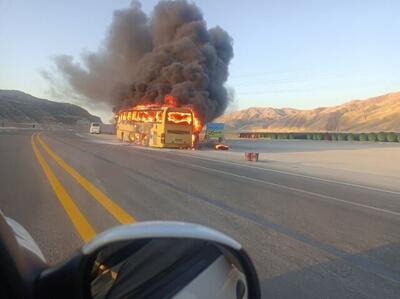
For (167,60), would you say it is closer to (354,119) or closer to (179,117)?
(179,117)

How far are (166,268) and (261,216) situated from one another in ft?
22.7

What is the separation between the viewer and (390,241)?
23.2ft

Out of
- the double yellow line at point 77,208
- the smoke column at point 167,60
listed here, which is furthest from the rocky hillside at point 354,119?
the double yellow line at point 77,208

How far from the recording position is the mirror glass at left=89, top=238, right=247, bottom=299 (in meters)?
1.84

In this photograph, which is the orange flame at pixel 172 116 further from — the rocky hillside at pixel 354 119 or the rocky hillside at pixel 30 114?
the rocky hillside at pixel 30 114

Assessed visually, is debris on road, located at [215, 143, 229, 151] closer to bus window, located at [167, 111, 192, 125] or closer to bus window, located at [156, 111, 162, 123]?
bus window, located at [167, 111, 192, 125]

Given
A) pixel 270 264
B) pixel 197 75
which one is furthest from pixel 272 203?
pixel 197 75

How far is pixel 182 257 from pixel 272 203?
870 centimetres

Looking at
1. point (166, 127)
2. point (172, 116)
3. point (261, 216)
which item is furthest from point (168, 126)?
point (261, 216)

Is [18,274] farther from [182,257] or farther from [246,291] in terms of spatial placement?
[246,291]

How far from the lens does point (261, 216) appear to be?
872cm

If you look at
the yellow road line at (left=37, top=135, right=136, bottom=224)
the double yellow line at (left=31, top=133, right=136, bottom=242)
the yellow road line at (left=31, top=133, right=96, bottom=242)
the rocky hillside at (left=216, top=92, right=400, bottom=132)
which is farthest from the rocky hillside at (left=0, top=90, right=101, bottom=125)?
the yellow road line at (left=31, top=133, right=96, bottom=242)

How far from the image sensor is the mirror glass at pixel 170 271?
6.03ft

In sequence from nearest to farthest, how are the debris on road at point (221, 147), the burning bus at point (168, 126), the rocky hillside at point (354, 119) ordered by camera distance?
the burning bus at point (168, 126)
the debris on road at point (221, 147)
the rocky hillside at point (354, 119)
